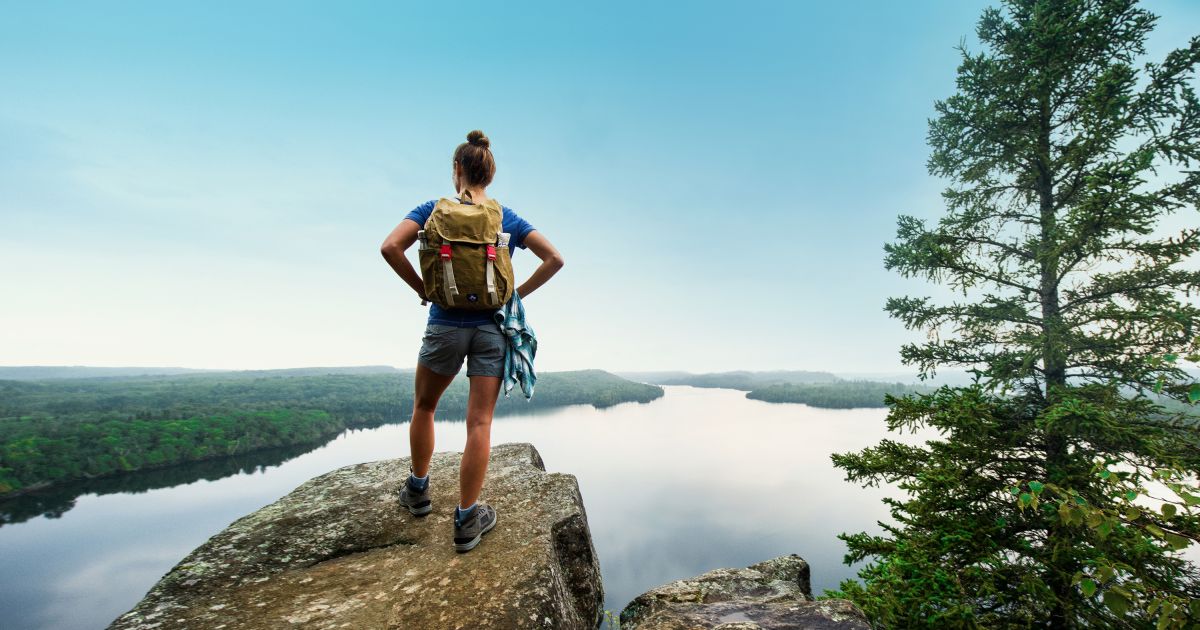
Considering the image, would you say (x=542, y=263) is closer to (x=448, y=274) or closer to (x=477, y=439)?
(x=448, y=274)

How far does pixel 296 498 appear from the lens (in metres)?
4.25

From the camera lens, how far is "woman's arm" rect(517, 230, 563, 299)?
3.41 metres

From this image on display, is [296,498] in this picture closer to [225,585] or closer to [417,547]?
[225,585]

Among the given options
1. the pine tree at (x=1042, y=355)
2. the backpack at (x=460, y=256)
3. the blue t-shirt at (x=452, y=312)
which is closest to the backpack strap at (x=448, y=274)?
the backpack at (x=460, y=256)

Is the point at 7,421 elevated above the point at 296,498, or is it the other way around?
the point at 296,498

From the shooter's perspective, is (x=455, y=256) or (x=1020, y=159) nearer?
(x=455, y=256)

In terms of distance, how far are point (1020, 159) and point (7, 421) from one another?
110033 mm

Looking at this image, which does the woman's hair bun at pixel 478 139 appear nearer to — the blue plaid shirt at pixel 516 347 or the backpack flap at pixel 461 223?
the backpack flap at pixel 461 223

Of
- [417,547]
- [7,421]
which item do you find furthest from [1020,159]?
[7,421]

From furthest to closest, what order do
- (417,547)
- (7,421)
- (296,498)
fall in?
(7,421), (296,498), (417,547)

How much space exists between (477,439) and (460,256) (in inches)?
54.4

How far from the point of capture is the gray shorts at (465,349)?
3.12 m

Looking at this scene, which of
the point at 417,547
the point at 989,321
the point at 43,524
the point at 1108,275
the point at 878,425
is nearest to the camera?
the point at 417,547

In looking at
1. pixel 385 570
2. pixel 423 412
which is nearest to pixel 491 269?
pixel 423 412
